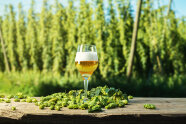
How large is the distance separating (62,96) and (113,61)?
584 centimetres

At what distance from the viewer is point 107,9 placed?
8.38 metres

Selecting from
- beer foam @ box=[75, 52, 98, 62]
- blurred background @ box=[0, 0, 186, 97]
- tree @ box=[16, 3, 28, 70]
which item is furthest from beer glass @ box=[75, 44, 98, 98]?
tree @ box=[16, 3, 28, 70]

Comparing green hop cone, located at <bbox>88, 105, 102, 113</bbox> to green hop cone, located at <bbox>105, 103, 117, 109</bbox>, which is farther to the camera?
green hop cone, located at <bbox>105, 103, 117, 109</bbox>

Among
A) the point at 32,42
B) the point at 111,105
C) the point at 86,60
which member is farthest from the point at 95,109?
the point at 32,42

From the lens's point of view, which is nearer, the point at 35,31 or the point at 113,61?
the point at 113,61

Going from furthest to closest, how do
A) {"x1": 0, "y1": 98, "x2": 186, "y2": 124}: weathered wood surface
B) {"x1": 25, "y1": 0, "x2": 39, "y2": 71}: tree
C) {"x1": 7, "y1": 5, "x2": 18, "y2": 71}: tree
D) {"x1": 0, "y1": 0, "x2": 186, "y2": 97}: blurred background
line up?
{"x1": 7, "y1": 5, "x2": 18, "y2": 71}: tree
{"x1": 25, "y1": 0, "x2": 39, "y2": 71}: tree
{"x1": 0, "y1": 0, "x2": 186, "y2": 97}: blurred background
{"x1": 0, "y1": 98, "x2": 186, "y2": 124}: weathered wood surface

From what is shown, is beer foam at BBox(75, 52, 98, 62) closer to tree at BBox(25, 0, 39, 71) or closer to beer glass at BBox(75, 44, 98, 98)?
beer glass at BBox(75, 44, 98, 98)

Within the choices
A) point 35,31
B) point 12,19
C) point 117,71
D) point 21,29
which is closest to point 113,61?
point 117,71

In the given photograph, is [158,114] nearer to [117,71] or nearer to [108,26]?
[117,71]

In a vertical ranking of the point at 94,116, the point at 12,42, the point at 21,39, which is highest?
the point at 21,39

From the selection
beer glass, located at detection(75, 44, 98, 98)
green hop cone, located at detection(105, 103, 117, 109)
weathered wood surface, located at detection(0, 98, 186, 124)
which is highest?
beer glass, located at detection(75, 44, 98, 98)

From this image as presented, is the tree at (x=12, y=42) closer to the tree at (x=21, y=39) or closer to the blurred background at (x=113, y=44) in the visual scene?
the tree at (x=21, y=39)

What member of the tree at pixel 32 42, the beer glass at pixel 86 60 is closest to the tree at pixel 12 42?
the tree at pixel 32 42

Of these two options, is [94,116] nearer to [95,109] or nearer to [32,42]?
[95,109]
